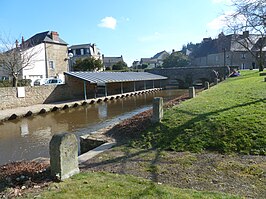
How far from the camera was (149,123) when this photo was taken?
7980 mm

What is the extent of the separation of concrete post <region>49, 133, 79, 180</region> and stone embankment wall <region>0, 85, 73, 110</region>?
1673 centimetres

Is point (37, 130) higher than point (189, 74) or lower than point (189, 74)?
lower

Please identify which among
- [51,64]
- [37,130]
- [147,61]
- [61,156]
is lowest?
[37,130]

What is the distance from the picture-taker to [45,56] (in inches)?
1454

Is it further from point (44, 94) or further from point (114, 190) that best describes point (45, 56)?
point (114, 190)

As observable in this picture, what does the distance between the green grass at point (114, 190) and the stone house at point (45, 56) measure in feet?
100

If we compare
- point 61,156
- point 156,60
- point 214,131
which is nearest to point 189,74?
point 214,131

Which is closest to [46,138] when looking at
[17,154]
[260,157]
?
[17,154]

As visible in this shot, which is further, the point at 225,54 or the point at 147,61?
the point at 147,61

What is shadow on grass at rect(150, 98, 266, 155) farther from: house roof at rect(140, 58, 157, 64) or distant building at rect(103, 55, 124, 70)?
house roof at rect(140, 58, 157, 64)

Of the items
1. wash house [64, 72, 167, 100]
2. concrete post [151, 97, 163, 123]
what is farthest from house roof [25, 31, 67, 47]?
concrete post [151, 97, 163, 123]

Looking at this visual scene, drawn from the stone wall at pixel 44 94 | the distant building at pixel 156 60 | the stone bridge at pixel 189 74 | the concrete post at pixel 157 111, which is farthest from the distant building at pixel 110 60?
the concrete post at pixel 157 111

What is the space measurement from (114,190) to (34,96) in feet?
65.1

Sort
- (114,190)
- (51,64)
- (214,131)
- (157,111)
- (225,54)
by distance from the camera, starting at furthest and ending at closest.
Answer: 1. (225,54)
2. (51,64)
3. (157,111)
4. (214,131)
5. (114,190)
